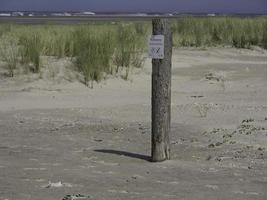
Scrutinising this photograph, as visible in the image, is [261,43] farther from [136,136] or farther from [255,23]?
[136,136]

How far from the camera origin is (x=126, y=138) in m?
9.58

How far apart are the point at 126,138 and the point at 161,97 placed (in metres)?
1.83

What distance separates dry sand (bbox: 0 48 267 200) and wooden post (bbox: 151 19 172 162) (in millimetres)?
216

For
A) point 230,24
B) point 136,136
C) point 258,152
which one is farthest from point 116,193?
point 230,24

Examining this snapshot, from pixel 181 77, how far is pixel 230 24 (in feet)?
41.7

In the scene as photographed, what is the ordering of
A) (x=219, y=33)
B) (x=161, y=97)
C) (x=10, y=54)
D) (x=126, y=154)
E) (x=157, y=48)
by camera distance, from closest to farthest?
(x=157, y=48) → (x=161, y=97) → (x=126, y=154) → (x=10, y=54) → (x=219, y=33)

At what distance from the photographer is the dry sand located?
21.3ft

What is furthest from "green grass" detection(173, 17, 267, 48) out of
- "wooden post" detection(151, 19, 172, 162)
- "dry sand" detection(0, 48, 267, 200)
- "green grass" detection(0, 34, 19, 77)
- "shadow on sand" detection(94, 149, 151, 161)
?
"wooden post" detection(151, 19, 172, 162)

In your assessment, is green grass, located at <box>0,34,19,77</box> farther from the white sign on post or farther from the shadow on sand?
the white sign on post

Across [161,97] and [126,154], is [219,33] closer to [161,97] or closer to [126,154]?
[126,154]

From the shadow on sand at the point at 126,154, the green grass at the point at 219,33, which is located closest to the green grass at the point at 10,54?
the shadow on sand at the point at 126,154

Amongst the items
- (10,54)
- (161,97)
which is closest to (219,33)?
(10,54)

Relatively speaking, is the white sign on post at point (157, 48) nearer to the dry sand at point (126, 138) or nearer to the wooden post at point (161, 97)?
the wooden post at point (161, 97)

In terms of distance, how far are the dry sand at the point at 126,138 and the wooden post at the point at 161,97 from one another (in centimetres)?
22
